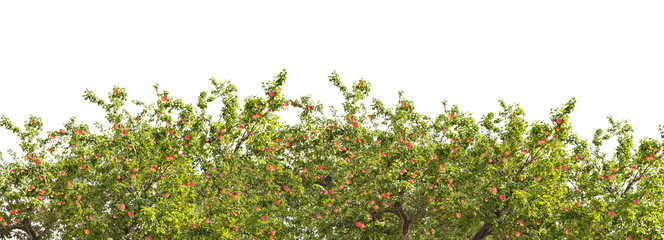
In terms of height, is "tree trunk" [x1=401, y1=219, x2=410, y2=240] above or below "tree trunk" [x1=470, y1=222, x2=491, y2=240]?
above

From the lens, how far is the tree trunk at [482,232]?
19.5 m

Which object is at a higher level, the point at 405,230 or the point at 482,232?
the point at 405,230

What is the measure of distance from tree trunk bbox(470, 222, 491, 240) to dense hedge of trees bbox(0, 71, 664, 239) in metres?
0.08

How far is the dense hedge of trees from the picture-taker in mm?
18500

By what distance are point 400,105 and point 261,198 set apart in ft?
24.9

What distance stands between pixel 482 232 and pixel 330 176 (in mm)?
8170

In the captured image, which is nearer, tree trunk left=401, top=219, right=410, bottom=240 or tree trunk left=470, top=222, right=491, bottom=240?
tree trunk left=470, top=222, right=491, bottom=240

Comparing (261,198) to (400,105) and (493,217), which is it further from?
(493,217)

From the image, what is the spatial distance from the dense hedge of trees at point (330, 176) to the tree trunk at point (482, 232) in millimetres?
84

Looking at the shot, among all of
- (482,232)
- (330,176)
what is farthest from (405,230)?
(330,176)

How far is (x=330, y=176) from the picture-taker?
83.1 ft

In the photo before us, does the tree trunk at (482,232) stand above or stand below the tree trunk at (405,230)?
below

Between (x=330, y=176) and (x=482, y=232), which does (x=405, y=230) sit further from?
(x=330, y=176)

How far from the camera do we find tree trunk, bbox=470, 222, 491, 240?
1948 cm
